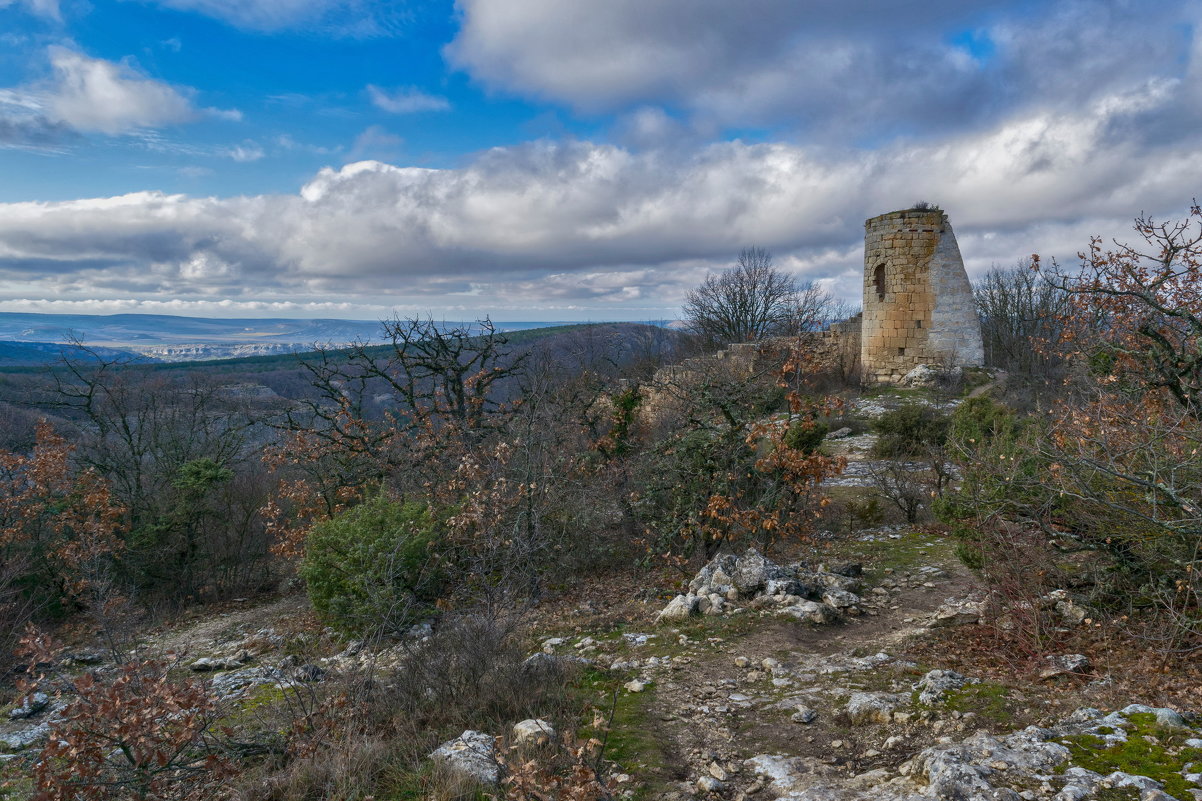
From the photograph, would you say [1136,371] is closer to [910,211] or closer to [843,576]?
[843,576]

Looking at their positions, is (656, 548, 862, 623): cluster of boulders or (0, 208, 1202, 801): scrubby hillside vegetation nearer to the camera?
(0, 208, 1202, 801): scrubby hillside vegetation

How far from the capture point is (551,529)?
9.59 meters

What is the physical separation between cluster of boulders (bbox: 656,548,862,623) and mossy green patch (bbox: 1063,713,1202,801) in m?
2.93

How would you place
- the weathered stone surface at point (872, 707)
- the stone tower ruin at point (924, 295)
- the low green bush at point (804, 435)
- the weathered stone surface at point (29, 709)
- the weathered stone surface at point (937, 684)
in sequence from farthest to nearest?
the stone tower ruin at point (924, 295), the low green bush at point (804, 435), the weathered stone surface at point (29, 709), the weathered stone surface at point (937, 684), the weathered stone surface at point (872, 707)

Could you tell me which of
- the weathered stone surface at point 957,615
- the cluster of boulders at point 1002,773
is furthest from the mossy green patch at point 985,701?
the weathered stone surface at point 957,615

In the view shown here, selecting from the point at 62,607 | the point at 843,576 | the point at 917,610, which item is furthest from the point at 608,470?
the point at 62,607

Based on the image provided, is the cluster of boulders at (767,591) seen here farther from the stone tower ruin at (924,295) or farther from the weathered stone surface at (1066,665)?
the stone tower ruin at (924,295)

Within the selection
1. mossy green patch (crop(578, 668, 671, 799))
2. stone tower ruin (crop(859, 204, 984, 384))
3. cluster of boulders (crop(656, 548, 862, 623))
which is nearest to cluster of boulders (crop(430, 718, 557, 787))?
mossy green patch (crop(578, 668, 671, 799))

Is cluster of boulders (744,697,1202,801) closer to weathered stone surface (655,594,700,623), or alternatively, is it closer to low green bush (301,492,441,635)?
weathered stone surface (655,594,700,623)

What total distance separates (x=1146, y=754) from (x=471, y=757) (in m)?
3.59

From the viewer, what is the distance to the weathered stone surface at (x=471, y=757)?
12.7 feet

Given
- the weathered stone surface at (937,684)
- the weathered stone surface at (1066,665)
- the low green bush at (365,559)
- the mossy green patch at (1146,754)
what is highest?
the mossy green patch at (1146,754)

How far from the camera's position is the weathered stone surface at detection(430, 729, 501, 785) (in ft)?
12.7

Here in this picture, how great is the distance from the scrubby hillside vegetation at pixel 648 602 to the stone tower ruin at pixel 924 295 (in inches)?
257
